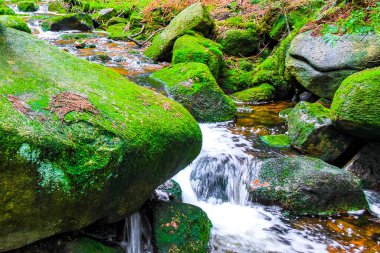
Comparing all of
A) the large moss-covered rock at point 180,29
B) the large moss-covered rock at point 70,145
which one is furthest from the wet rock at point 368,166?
the large moss-covered rock at point 180,29

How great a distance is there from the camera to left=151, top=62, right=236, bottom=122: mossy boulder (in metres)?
7.12

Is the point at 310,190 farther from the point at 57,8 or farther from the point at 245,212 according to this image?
the point at 57,8

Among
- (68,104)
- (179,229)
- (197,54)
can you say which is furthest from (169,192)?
(197,54)

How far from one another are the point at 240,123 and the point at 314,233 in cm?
328

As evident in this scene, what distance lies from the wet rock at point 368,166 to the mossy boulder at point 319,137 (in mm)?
284

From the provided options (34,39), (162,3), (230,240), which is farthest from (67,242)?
(162,3)

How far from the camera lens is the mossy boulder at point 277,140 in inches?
247

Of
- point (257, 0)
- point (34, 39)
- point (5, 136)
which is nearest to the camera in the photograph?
point (5, 136)

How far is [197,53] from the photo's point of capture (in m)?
9.09

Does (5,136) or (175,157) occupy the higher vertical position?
(5,136)

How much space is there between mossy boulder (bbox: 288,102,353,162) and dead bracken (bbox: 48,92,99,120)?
13.8 feet

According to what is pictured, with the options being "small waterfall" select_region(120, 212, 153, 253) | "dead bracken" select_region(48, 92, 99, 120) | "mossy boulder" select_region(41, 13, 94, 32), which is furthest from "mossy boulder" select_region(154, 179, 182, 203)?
"mossy boulder" select_region(41, 13, 94, 32)

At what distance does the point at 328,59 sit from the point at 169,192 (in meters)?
5.06

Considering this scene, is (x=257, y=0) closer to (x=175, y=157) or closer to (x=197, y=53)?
(x=197, y=53)
